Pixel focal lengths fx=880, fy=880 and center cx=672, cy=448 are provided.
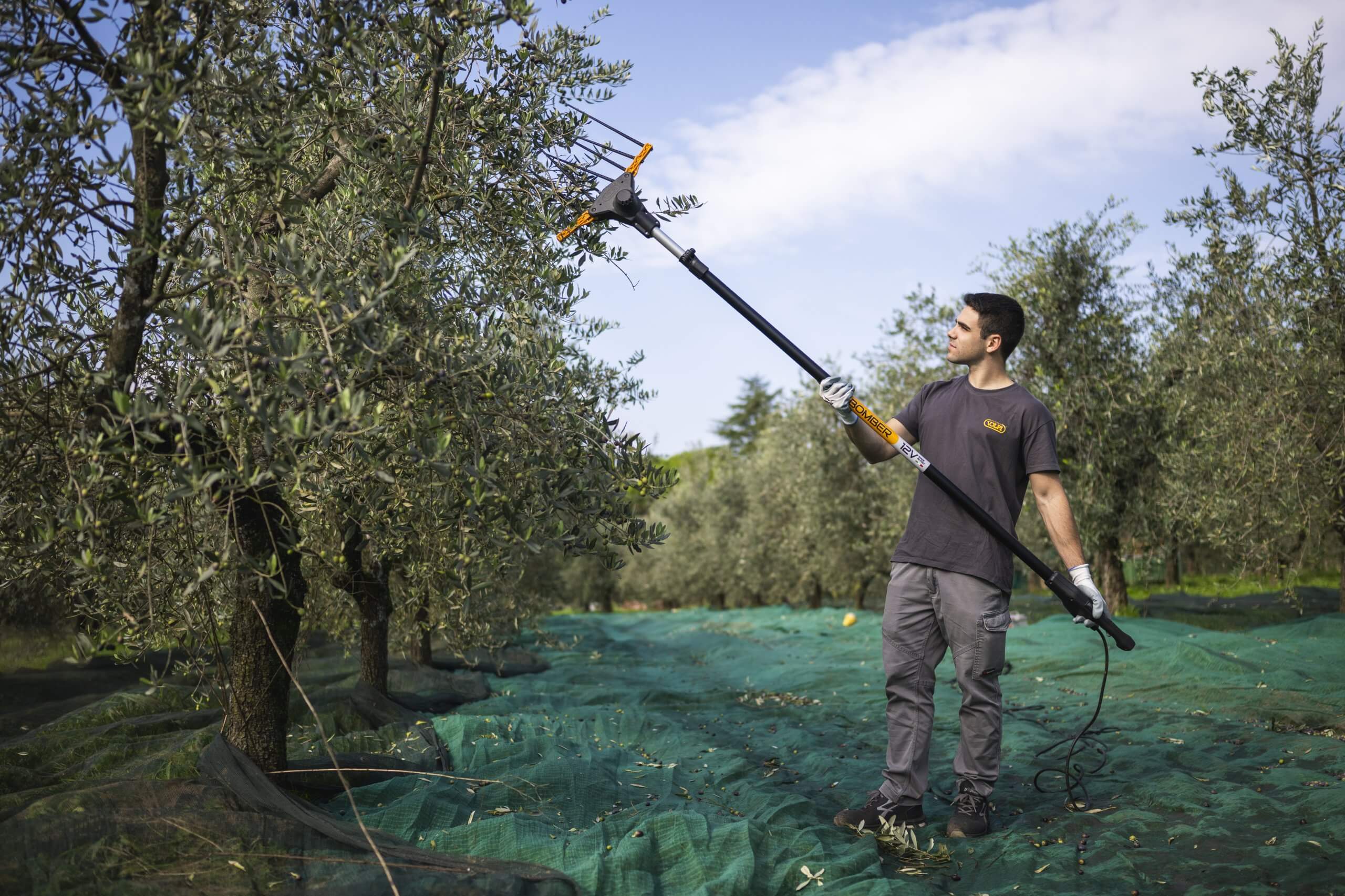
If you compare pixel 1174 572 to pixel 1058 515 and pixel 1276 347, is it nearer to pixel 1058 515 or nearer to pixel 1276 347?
pixel 1276 347

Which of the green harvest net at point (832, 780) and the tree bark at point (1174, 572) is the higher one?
the tree bark at point (1174, 572)

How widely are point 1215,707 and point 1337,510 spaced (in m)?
4.76

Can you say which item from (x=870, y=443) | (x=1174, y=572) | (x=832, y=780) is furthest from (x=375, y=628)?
(x=1174, y=572)

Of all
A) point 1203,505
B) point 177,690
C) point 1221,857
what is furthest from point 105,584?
point 1203,505

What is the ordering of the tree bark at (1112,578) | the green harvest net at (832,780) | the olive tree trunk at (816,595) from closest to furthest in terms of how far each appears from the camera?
1. the green harvest net at (832,780)
2. the tree bark at (1112,578)
3. the olive tree trunk at (816,595)

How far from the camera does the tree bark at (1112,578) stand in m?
14.7

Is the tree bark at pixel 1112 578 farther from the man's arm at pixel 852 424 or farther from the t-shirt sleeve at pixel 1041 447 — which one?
the man's arm at pixel 852 424

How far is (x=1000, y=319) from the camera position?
508 centimetres

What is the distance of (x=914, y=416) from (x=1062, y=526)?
109 centimetres

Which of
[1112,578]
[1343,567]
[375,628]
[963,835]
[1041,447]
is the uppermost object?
[1041,447]

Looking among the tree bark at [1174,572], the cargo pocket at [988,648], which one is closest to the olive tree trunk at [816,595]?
the tree bark at [1174,572]

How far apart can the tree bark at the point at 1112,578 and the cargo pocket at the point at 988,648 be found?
36.6 feet

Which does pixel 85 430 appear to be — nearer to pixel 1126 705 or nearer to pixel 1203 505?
pixel 1126 705

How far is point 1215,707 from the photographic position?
754 cm
